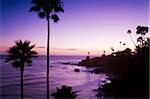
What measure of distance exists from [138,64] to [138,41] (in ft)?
123

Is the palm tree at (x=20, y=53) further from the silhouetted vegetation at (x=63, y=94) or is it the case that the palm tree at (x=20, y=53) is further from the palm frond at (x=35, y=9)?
the silhouetted vegetation at (x=63, y=94)

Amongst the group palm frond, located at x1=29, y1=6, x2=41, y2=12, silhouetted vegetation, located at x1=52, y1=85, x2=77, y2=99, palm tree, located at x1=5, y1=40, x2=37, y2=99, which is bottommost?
silhouetted vegetation, located at x1=52, y1=85, x2=77, y2=99

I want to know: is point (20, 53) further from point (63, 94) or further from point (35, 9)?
point (63, 94)

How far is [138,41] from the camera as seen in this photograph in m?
70.6

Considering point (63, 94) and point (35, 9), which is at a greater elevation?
point (35, 9)

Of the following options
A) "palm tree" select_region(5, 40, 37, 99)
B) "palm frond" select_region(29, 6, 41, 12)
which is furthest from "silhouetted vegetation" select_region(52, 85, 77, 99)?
"palm frond" select_region(29, 6, 41, 12)

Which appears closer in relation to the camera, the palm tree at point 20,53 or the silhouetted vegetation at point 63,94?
the silhouetted vegetation at point 63,94

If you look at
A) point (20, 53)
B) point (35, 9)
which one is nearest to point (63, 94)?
point (20, 53)

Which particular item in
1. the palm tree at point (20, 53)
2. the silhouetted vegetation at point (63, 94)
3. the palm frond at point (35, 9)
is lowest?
the silhouetted vegetation at point (63, 94)

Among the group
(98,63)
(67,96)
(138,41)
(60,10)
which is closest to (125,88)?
(67,96)

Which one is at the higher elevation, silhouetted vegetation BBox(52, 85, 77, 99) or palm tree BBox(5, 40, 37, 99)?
palm tree BBox(5, 40, 37, 99)

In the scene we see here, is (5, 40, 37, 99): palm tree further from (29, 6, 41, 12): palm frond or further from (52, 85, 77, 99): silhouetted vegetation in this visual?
(52, 85, 77, 99): silhouetted vegetation

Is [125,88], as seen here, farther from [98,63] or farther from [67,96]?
[98,63]

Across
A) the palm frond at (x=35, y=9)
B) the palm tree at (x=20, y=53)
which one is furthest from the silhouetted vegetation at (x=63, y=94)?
the palm frond at (x=35, y=9)
